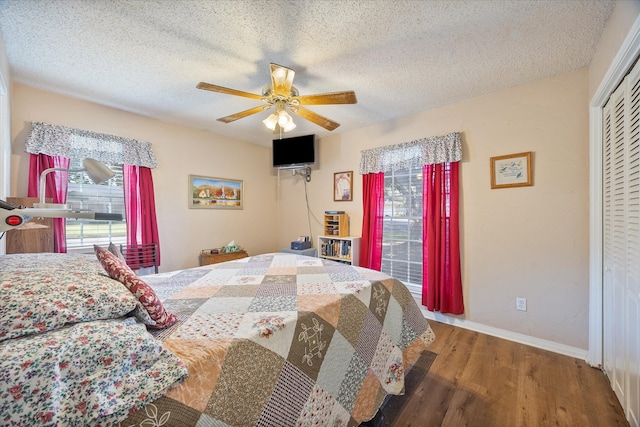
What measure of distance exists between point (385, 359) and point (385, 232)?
207 centimetres

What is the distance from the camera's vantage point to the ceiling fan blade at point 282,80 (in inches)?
70.5

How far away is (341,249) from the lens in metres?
3.60

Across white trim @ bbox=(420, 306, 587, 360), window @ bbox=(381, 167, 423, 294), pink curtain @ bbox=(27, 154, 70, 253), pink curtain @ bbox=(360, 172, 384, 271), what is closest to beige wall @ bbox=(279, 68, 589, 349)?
white trim @ bbox=(420, 306, 587, 360)

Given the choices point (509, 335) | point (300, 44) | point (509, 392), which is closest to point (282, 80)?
point (300, 44)

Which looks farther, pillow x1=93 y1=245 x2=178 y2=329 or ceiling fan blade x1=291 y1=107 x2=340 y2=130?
ceiling fan blade x1=291 y1=107 x2=340 y2=130

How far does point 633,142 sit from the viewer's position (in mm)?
1417

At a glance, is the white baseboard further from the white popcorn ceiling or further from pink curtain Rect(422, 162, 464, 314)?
the white popcorn ceiling

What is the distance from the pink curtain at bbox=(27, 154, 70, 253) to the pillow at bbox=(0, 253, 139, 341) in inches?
79.2

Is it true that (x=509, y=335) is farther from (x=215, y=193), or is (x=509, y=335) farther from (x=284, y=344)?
(x=215, y=193)

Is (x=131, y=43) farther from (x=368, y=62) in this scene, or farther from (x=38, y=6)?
(x=368, y=62)

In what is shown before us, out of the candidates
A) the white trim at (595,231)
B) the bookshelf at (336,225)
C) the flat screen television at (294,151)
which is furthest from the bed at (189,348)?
the flat screen television at (294,151)

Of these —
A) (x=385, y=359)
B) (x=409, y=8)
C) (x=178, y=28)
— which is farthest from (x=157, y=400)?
(x=409, y=8)

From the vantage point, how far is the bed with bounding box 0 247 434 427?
0.65 metres

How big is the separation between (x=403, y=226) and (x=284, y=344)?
8.35 ft
